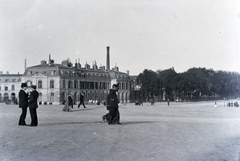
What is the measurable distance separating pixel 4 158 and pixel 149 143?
3.90 m

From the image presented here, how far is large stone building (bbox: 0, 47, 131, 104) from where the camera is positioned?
220ft

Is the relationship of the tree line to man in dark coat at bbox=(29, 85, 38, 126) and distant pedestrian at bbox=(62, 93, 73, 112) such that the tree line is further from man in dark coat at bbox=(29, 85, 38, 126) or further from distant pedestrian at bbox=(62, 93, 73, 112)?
man in dark coat at bbox=(29, 85, 38, 126)

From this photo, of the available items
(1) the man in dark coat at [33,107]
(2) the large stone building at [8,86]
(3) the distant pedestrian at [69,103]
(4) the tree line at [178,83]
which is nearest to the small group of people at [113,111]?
(1) the man in dark coat at [33,107]

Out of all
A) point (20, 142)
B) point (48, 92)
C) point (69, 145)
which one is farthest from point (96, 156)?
point (48, 92)

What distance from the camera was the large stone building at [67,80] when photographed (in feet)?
220

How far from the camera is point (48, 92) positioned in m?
67.1

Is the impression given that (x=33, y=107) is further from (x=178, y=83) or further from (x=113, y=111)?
(x=178, y=83)

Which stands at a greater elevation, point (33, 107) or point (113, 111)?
point (33, 107)

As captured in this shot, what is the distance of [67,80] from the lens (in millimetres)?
69812

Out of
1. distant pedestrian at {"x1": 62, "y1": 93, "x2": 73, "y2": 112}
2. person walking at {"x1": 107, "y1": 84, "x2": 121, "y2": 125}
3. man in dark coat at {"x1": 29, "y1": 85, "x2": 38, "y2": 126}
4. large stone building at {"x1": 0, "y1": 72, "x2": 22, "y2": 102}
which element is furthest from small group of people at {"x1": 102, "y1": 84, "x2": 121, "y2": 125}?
large stone building at {"x1": 0, "y1": 72, "x2": 22, "y2": 102}

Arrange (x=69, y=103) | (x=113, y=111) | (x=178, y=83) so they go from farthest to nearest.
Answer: (x=178, y=83) < (x=69, y=103) < (x=113, y=111)

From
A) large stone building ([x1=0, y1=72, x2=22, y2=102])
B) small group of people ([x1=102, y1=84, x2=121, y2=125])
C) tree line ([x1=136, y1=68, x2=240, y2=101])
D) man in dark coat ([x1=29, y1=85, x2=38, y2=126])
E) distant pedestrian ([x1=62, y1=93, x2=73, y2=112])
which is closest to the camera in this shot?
man in dark coat ([x1=29, y1=85, x2=38, y2=126])

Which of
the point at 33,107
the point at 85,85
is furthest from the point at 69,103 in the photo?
the point at 85,85

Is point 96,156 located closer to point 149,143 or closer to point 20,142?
point 149,143
